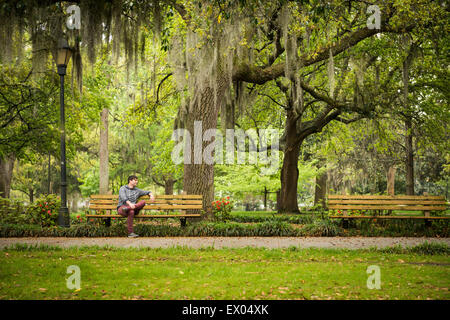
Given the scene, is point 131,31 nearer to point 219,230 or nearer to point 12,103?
point 219,230

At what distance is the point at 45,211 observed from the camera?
10.2 metres

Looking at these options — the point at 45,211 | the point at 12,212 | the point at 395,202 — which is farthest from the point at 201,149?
the point at 12,212

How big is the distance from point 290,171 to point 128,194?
334 inches

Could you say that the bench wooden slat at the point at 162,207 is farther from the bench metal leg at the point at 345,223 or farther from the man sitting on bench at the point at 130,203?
the bench metal leg at the point at 345,223

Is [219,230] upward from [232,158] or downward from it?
downward

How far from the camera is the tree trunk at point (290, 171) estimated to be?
52.2 feet

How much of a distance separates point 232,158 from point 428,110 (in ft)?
28.6

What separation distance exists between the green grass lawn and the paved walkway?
72cm

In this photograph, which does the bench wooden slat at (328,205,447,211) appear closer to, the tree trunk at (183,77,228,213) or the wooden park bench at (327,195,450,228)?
the wooden park bench at (327,195,450,228)

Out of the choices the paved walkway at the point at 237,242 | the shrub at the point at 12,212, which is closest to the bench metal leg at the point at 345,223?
the paved walkway at the point at 237,242

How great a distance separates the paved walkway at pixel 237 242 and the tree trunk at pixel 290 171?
7.23 m

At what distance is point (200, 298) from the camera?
3.95 metres
